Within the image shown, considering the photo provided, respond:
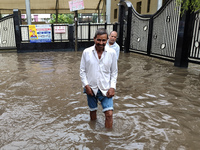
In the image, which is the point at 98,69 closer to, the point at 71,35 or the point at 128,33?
the point at 128,33

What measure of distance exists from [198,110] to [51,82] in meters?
3.86

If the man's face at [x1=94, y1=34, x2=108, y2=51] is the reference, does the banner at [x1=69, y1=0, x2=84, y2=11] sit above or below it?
above

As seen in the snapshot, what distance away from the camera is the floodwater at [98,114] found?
8.95 ft

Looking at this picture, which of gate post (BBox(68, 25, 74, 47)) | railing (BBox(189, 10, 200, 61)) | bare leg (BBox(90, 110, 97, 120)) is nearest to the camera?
bare leg (BBox(90, 110, 97, 120))

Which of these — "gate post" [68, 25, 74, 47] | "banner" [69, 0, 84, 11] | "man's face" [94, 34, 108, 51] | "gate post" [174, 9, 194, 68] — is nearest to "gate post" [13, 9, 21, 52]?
"gate post" [68, 25, 74, 47]

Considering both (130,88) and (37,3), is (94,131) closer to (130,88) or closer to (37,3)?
(130,88)

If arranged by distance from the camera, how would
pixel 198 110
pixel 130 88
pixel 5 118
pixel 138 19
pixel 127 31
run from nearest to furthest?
1. pixel 5 118
2. pixel 198 110
3. pixel 130 88
4. pixel 138 19
5. pixel 127 31

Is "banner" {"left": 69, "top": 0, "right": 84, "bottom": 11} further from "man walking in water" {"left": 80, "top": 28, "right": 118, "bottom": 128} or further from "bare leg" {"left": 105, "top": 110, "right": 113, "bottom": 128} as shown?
"bare leg" {"left": 105, "top": 110, "right": 113, "bottom": 128}

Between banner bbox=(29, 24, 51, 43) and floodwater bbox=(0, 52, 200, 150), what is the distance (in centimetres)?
669

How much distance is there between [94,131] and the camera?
301 centimetres

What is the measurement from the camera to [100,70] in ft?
9.06

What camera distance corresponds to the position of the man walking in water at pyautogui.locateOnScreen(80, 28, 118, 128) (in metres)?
2.73

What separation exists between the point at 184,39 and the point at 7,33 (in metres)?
10.1

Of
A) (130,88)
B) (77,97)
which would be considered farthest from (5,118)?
(130,88)
